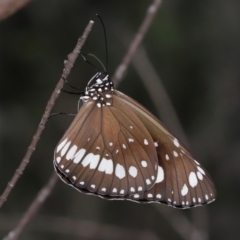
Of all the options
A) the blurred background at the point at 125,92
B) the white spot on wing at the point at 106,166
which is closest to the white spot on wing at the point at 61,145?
the white spot on wing at the point at 106,166

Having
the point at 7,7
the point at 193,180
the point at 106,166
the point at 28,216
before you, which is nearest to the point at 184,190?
the point at 193,180

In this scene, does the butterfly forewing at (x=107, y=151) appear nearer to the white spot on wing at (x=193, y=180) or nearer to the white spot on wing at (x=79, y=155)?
the white spot on wing at (x=79, y=155)

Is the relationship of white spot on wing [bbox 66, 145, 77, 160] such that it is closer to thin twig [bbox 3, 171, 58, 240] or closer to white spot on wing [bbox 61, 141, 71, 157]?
white spot on wing [bbox 61, 141, 71, 157]

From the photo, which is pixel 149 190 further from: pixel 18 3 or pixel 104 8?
pixel 104 8

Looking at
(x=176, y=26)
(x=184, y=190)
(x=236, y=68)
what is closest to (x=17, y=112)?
(x=176, y=26)

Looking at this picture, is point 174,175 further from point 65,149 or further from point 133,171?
point 65,149

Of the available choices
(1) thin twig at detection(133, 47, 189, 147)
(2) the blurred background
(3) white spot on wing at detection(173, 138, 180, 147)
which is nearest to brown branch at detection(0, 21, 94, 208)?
(3) white spot on wing at detection(173, 138, 180, 147)

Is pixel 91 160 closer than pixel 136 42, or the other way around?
pixel 91 160
